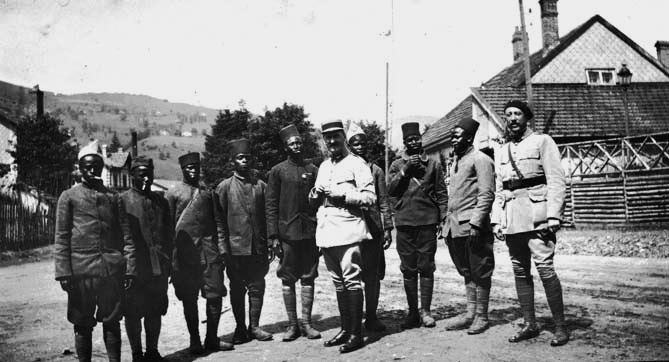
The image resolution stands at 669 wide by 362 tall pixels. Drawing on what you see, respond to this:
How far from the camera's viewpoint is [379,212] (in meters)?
5.97

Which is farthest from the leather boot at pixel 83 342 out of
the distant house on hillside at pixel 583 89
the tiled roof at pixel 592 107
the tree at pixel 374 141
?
the tree at pixel 374 141

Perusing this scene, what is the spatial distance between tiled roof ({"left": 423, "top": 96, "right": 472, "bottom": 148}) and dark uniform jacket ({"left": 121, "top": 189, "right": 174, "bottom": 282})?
25.5 m

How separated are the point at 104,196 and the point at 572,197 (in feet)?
58.2

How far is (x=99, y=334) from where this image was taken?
6.48 metres

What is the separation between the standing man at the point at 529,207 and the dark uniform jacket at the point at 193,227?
2892 millimetres

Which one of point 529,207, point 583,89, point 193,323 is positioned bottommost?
point 193,323

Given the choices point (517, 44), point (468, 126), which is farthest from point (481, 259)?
point (517, 44)

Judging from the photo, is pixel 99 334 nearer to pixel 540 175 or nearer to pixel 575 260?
pixel 540 175

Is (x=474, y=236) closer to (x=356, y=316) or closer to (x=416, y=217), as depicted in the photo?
(x=416, y=217)

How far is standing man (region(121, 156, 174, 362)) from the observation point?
4.88 meters

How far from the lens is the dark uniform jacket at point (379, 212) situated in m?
5.74

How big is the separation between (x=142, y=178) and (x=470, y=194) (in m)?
3.35

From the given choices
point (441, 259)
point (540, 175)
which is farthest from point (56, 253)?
point (441, 259)

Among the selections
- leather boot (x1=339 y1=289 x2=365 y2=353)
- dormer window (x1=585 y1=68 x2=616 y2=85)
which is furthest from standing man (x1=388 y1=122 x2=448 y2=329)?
dormer window (x1=585 y1=68 x2=616 y2=85)
